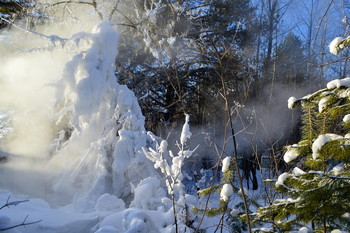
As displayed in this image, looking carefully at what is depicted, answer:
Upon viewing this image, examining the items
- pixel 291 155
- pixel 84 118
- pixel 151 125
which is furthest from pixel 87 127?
pixel 291 155

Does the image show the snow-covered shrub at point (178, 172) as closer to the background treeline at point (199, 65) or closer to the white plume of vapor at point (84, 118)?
the white plume of vapor at point (84, 118)

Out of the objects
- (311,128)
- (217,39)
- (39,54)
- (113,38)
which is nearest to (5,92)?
(39,54)

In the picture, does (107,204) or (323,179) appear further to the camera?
(107,204)

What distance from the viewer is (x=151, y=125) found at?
321 inches

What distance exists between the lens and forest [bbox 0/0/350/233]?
63.6 inches

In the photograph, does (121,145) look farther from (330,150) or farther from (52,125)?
(330,150)

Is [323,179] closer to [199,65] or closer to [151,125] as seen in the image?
[151,125]

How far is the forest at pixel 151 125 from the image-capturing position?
162 cm

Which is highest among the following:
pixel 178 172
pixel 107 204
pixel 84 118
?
pixel 84 118

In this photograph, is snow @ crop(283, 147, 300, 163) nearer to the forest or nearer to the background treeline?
the forest

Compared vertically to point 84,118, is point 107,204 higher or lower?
lower

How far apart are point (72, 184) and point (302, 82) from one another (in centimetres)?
778

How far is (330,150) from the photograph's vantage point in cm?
132

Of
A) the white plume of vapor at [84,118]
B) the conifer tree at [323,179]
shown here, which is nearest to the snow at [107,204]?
the white plume of vapor at [84,118]
